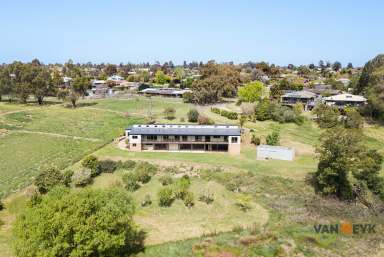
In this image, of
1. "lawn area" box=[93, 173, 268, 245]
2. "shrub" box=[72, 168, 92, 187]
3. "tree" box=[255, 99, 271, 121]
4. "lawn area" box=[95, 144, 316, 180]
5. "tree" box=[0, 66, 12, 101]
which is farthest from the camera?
"tree" box=[0, 66, 12, 101]

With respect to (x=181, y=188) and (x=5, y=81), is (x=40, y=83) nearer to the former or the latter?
(x=5, y=81)

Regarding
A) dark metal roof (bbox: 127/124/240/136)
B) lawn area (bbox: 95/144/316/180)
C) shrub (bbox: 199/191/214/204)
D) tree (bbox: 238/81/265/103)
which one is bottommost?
shrub (bbox: 199/191/214/204)

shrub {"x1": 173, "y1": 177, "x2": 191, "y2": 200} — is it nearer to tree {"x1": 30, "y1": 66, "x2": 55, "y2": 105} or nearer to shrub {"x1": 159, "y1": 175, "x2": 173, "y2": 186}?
shrub {"x1": 159, "y1": 175, "x2": 173, "y2": 186}

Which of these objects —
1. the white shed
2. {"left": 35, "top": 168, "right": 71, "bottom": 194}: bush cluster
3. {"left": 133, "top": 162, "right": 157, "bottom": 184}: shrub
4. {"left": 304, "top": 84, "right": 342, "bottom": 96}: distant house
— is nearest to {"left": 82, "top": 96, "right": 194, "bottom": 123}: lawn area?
{"left": 133, "top": 162, "right": 157, "bottom": 184}: shrub

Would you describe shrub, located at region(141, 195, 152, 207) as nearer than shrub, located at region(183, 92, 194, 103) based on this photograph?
Yes

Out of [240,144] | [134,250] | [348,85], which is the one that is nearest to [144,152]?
[240,144]

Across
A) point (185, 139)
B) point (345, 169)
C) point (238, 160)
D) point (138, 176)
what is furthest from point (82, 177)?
point (345, 169)

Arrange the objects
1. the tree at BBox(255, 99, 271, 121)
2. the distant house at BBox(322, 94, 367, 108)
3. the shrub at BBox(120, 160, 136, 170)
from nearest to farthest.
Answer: the shrub at BBox(120, 160, 136, 170) < the tree at BBox(255, 99, 271, 121) < the distant house at BBox(322, 94, 367, 108)
